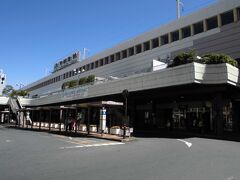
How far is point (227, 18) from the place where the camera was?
1321 inches

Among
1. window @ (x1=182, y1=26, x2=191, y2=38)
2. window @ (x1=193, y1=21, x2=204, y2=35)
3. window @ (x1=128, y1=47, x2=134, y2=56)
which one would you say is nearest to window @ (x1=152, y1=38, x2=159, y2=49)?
window @ (x1=182, y1=26, x2=191, y2=38)

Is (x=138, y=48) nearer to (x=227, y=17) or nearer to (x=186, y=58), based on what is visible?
(x=227, y=17)

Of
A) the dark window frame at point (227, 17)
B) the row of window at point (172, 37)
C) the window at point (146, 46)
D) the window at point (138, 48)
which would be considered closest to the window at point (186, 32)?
the row of window at point (172, 37)

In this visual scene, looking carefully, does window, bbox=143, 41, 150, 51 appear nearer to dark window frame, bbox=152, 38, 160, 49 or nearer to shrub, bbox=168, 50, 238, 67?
dark window frame, bbox=152, 38, 160, 49

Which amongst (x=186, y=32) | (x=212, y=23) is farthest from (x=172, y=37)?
(x=212, y=23)

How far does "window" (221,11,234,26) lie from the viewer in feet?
108

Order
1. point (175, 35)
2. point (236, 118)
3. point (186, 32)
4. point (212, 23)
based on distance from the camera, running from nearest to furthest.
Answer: point (236, 118), point (212, 23), point (186, 32), point (175, 35)

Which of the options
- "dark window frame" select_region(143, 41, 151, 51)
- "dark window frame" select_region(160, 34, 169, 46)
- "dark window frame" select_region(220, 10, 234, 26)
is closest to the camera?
"dark window frame" select_region(220, 10, 234, 26)

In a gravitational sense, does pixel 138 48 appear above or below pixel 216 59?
above

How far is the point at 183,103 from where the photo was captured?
38.9 m

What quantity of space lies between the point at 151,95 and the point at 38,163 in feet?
87.9

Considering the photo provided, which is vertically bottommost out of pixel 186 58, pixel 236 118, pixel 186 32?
pixel 236 118

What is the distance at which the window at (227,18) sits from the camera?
33.1 meters

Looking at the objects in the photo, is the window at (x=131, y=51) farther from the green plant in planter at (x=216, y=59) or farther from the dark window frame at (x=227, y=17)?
the green plant in planter at (x=216, y=59)
